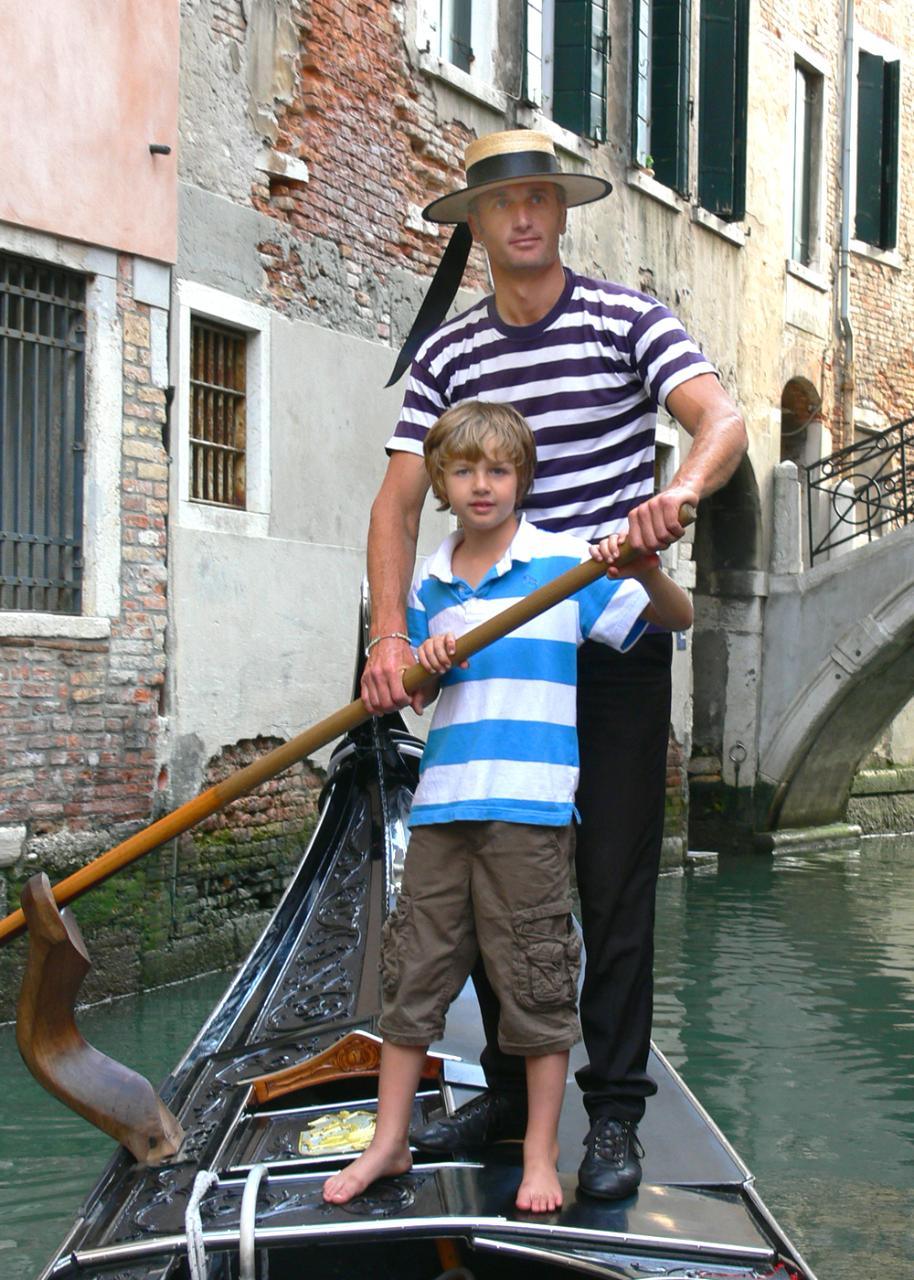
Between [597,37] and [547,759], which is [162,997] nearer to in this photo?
[547,759]

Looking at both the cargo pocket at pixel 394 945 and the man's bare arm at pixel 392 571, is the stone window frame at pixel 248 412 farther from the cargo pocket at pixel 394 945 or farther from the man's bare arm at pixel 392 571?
the cargo pocket at pixel 394 945

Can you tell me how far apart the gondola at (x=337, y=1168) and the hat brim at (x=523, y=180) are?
1140 mm

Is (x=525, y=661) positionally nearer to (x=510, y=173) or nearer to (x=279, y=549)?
(x=510, y=173)

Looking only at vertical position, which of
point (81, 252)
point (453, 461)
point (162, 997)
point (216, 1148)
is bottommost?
point (162, 997)

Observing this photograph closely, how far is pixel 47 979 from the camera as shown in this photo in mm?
2434

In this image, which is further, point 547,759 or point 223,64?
point 223,64

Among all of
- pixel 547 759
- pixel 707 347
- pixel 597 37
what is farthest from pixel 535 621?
pixel 707 347

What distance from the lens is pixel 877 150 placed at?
37.5 feet

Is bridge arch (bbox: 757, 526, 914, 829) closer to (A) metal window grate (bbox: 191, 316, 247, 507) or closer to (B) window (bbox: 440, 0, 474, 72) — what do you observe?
(B) window (bbox: 440, 0, 474, 72)

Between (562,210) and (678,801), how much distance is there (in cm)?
711

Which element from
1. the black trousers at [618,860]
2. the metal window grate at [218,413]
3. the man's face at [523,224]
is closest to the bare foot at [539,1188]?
the black trousers at [618,860]

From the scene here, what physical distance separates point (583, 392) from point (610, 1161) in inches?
35.6

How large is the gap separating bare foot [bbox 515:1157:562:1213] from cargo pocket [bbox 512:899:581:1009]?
0.18 meters

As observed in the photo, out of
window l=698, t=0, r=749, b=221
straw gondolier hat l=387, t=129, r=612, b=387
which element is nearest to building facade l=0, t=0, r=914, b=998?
window l=698, t=0, r=749, b=221
